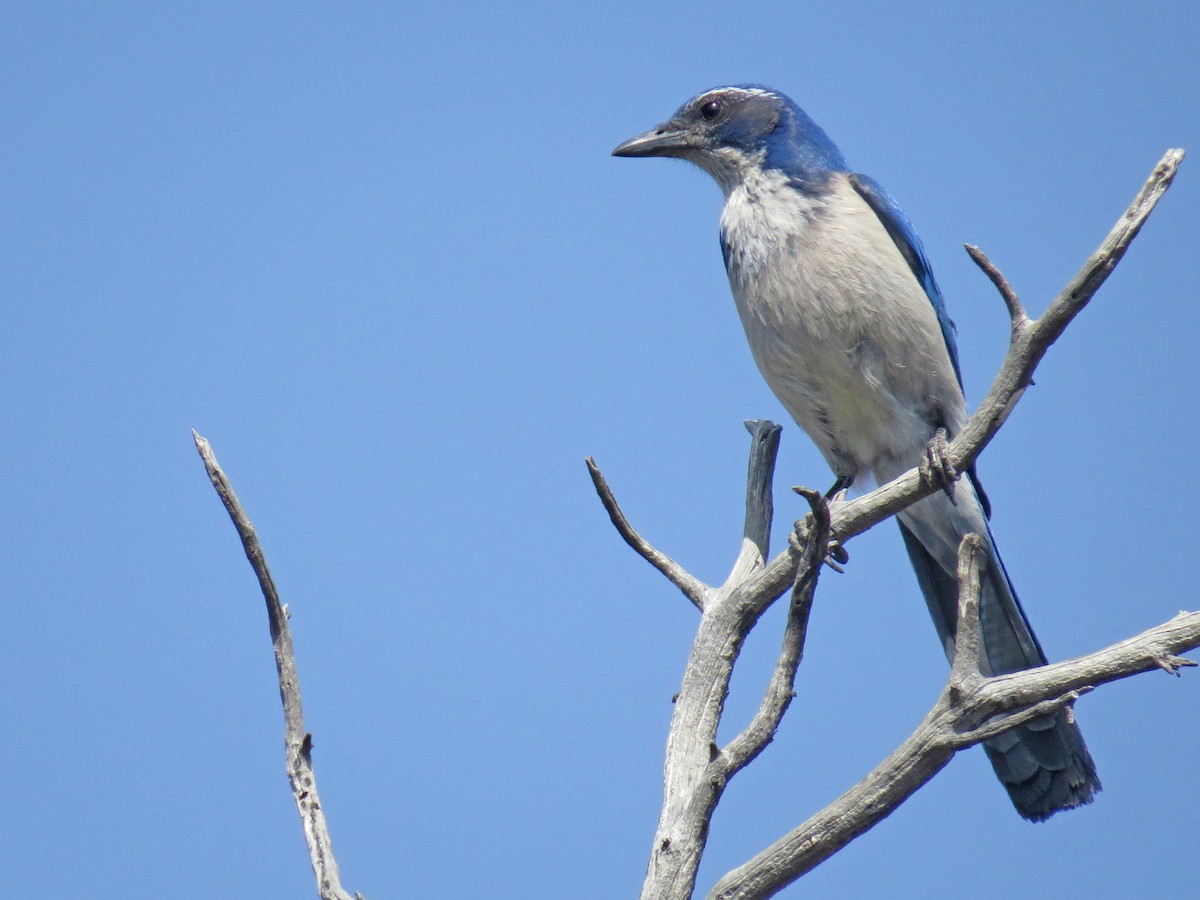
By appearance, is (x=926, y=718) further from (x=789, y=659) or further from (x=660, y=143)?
(x=660, y=143)

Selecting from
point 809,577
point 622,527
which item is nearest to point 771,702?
point 809,577

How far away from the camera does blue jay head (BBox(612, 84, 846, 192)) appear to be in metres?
6.13

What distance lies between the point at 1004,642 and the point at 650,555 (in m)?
1.78

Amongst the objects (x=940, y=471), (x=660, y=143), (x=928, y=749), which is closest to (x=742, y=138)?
(x=660, y=143)

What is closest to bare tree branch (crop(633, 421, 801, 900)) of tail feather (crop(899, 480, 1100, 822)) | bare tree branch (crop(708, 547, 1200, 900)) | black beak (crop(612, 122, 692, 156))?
bare tree branch (crop(708, 547, 1200, 900))

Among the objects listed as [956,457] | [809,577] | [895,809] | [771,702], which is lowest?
[895,809]

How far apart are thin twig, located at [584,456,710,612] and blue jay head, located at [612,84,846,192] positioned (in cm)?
213

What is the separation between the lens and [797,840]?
374 centimetres

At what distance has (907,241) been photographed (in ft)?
19.9

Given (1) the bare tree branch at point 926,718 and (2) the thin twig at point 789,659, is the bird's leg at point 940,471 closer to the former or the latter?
(1) the bare tree branch at point 926,718

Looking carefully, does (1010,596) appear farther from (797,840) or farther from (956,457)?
(797,840)

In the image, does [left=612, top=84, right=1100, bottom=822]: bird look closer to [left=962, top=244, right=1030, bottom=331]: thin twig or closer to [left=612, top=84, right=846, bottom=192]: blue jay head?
[left=612, top=84, right=846, bottom=192]: blue jay head

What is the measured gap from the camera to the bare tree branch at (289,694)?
3893 mm

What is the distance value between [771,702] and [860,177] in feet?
10.7
